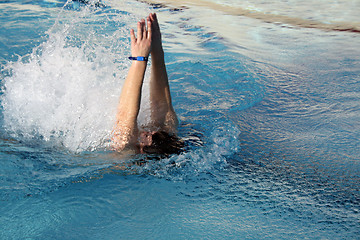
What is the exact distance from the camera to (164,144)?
2.68 m

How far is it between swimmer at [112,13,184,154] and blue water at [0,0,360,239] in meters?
0.13

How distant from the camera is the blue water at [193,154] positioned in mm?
2023

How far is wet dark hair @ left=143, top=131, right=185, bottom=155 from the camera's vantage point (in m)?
2.62

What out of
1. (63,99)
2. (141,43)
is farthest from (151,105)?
(63,99)

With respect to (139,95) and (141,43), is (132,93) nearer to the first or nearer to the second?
(139,95)

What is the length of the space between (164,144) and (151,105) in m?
0.39

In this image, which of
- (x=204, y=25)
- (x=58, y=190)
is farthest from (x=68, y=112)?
(x=204, y=25)

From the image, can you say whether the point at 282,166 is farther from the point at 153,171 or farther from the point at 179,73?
the point at 179,73

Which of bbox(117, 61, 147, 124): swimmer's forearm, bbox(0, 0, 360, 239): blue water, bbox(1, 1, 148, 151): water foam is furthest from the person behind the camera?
bbox(1, 1, 148, 151): water foam

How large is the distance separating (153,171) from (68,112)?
3.34 feet

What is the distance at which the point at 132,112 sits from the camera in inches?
99.5

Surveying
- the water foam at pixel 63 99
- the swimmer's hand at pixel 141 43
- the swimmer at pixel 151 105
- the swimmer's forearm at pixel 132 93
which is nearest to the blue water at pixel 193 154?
the water foam at pixel 63 99

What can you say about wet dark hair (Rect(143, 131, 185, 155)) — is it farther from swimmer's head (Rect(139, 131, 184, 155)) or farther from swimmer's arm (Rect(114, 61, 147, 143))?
swimmer's arm (Rect(114, 61, 147, 143))

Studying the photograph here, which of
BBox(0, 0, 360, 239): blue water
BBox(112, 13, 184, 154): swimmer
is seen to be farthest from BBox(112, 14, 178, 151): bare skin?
BBox(0, 0, 360, 239): blue water
